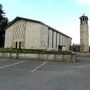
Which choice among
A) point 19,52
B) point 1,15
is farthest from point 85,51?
point 1,15

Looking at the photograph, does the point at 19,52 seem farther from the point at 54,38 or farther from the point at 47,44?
the point at 54,38

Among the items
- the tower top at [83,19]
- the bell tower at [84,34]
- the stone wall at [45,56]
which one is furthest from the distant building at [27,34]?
the tower top at [83,19]

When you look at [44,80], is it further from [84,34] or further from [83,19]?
[83,19]

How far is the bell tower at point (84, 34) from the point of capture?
3175 centimetres

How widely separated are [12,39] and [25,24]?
4.04 meters

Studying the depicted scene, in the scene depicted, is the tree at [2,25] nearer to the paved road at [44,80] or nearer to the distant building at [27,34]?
the distant building at [27,34]

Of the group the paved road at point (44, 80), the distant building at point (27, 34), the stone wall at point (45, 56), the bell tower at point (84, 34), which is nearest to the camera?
the paved road at point (44, 80)

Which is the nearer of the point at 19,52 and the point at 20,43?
the point at 19,52

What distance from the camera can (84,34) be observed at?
105ft

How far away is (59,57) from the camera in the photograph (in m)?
19.3

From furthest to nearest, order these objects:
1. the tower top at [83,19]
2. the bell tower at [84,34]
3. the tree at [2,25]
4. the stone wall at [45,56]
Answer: the tree at [2,25] → the tower top at [83,19] → the bell tower at [84,34] → the stone wall at [45,56]

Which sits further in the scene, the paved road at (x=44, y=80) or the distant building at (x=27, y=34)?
the distant building at (x=27, y=34)

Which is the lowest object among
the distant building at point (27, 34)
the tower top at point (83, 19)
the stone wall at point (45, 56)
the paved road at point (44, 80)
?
the paved road at point (44, 80)

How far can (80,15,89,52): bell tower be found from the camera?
31.8 m
